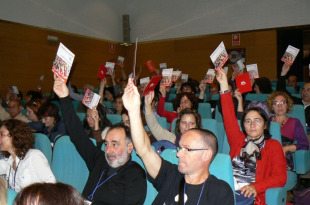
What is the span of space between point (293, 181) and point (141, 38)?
1019 centimetres

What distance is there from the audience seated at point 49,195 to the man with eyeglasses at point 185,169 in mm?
931

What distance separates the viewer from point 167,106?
579 centimetres

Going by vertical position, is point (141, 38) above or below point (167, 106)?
above

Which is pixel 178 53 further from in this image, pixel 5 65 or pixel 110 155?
pixel 110 155

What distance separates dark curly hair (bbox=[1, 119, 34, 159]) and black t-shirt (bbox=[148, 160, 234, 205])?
49.0 inches

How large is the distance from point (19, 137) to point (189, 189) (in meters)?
1.57

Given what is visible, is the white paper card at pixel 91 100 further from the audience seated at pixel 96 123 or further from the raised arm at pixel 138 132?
the raised arm at pixel 138 132

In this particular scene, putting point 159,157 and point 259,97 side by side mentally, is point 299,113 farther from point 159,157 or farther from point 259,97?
point 159,157

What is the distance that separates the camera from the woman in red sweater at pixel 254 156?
2.51m

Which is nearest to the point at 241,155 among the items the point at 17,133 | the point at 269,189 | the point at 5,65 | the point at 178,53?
the point at 269,189

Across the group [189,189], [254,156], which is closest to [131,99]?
[189,189]

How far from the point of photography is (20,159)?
2.77m

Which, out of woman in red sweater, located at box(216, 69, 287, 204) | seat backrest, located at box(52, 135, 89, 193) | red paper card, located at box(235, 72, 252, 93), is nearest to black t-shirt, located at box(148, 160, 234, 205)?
woman in red sweater, located at box(216, 69, 287, 204)

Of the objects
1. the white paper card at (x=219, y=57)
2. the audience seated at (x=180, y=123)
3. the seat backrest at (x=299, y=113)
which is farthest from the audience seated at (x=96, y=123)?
the seat backrest at (x=299, y=113)
